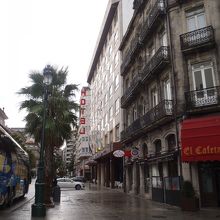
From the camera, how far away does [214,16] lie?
19.0m

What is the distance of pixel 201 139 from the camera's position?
16.6 meters

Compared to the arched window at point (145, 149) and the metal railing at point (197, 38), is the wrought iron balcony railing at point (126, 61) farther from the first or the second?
the metal railing at point (197, 38)

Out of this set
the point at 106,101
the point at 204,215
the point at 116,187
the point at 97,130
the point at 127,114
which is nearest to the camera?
the point at 204,215

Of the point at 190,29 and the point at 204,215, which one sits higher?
the point at 190,29

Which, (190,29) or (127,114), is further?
(127,114)

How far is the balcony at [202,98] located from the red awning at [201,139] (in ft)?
2.72

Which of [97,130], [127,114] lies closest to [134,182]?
[127,114]

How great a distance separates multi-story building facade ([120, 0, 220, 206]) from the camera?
17.3 m

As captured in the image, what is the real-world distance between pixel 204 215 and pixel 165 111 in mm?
7167

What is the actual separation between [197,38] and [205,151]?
695 centimetres

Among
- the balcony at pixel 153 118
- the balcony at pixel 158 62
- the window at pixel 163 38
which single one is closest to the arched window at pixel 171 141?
the balcony at pixel 153 118

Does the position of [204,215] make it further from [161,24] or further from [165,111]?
[161,24]

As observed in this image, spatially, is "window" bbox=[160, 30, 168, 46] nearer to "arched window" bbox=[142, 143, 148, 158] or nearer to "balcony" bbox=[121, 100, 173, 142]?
"balcony" bbox=[121, 100, 173, 142]

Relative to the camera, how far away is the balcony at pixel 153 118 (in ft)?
65.5
